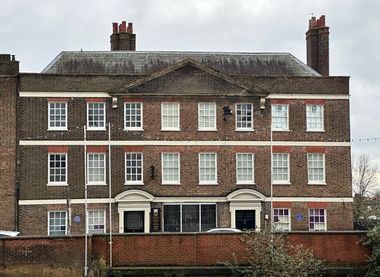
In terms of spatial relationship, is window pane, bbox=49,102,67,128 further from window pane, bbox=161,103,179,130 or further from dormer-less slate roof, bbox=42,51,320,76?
window pane, bbox=161,103,179,130

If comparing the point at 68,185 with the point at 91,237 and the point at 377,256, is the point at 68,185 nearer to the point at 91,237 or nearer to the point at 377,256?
the point at 91,237

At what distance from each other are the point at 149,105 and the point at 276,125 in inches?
281

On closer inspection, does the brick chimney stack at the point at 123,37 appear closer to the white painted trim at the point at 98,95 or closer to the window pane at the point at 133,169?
the white painted trim at the point at 98,95

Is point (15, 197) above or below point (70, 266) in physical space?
above

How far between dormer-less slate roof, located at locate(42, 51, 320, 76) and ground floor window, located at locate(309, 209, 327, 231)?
27.0ft

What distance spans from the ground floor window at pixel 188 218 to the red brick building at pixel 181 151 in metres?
0.05

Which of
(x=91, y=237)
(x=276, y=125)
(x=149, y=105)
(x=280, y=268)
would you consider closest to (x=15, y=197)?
(x=149, y=105)

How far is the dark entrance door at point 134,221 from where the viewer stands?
39.4 metres

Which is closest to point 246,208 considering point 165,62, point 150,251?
point 165,62

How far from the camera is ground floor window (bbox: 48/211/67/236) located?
127 ft

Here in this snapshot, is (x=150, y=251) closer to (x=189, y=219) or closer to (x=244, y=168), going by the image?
(x=189, y=219)

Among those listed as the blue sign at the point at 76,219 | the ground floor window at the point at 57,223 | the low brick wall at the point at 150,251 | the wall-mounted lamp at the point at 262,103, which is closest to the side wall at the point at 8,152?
the ground floor window at the point at 57,223

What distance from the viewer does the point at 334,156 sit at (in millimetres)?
41375

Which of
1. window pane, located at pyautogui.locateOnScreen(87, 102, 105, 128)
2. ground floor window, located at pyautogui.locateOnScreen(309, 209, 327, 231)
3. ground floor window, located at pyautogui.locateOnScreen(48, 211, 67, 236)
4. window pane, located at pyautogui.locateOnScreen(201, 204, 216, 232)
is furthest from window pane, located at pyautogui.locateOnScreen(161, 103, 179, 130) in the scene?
ground floor window, located at pyautogui.locateOnScreen(309, 209, 327, 231)
